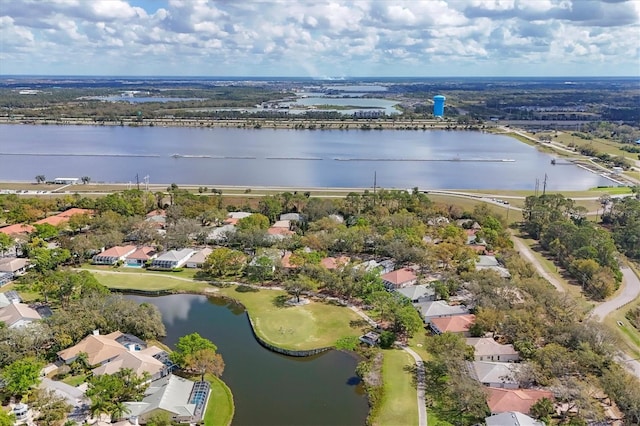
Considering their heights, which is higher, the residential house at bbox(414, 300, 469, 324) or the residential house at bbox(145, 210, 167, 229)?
the residential house at bbox(145, 210, 167, 229)

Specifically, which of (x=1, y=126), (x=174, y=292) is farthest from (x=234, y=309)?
(x=1, y=126)

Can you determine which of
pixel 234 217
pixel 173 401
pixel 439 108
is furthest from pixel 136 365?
pixel 439 108

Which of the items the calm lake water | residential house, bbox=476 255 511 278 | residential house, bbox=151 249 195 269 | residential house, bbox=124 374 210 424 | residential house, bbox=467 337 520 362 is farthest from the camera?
residential house, bbox=151 249 195 269

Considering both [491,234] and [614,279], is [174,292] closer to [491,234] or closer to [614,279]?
[491,234]

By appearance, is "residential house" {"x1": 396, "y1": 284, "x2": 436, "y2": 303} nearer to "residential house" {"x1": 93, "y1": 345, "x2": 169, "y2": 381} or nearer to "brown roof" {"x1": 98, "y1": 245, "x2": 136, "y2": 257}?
"residential house" {"x1": 93, "y1": 345, "x2": 169, "y2": 381}

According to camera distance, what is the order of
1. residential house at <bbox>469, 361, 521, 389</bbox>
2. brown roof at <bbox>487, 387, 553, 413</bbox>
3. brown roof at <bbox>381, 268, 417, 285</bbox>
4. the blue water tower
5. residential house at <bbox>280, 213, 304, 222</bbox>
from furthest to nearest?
the blue water tower, residential house at <bbox>280, 213, 304, 222</bbox>, brown roof at <bbox>381, 268, 417, 285</bbox>, residential house at <bbox>469, 361, 521, 389</bbox>, brown roof at <bbox>487, 387, 553, 413</bbox>

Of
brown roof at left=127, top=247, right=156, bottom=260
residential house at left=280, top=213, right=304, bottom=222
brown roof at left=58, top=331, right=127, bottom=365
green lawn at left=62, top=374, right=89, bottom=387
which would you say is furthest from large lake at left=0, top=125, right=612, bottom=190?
green lawn at left=62, top=374, right=89, bottom=387

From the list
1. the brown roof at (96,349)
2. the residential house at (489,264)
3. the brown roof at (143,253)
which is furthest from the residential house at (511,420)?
the brown roof at (143,253)
